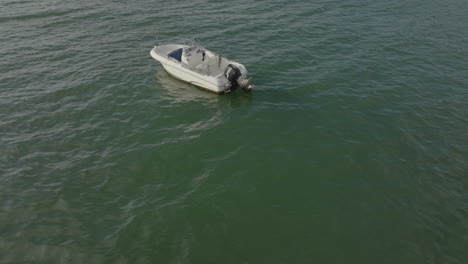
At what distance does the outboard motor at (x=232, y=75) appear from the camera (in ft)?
62.5

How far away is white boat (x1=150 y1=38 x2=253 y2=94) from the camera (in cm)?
1922

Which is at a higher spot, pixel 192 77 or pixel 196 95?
pixel 192 77

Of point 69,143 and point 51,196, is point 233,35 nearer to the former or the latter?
point 69,143

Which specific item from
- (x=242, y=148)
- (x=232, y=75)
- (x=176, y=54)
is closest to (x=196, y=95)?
(x=232, y=75)

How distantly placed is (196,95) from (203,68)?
231 cm

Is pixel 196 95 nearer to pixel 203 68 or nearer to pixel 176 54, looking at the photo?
pixel 203 68

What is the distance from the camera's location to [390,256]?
1113 cm

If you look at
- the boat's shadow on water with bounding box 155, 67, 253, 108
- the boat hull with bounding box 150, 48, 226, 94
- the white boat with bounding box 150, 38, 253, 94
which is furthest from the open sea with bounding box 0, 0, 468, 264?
the white boat with bounding box 150, 38, 253, 94

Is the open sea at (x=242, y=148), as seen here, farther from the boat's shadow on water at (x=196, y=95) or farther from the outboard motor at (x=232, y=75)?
the outboard motor at (x=232, y=75)

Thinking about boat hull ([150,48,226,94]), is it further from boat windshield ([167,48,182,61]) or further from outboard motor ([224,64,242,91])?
boat windshield ([167,48,182,61])

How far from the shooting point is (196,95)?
20.0 m

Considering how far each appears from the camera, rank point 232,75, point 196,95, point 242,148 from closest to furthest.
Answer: point 242,148, point 232,75, point 196,95

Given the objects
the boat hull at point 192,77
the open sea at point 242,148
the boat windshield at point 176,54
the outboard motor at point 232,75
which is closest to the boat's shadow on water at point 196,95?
the open sea at point 242,148

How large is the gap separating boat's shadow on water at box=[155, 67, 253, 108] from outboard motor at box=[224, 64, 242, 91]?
586 mm
